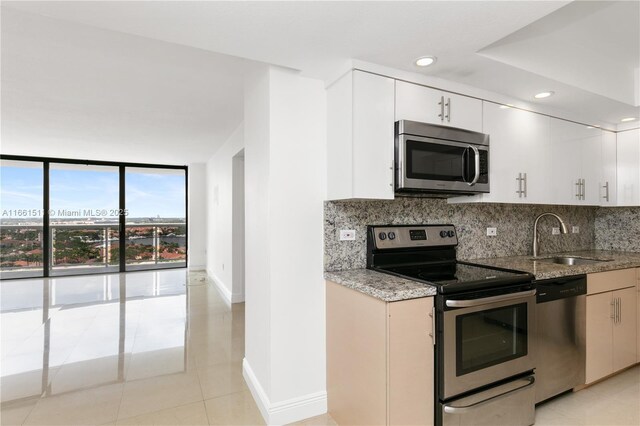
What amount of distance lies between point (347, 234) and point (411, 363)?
0.93 metres

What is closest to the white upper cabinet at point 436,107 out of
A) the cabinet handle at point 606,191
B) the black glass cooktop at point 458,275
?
the black glass cooktop at point 458,275

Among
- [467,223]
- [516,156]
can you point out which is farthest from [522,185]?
[467,223]

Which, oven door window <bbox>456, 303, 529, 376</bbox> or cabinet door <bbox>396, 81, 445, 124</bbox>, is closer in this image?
oven door window <bbox>456, 303, 529, 376</bbox>

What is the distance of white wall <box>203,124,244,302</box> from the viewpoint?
484 centimetres

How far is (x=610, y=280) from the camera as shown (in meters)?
2.47

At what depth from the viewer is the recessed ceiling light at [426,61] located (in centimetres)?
192

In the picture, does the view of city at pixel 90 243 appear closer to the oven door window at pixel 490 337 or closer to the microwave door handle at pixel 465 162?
the microwave door handle at pixel 465 162

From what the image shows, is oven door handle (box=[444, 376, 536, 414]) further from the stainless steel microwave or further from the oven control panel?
the stainless steel microwave

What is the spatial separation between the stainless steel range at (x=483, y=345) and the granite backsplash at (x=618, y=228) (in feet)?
7.97

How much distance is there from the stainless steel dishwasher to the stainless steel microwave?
820 millimetres

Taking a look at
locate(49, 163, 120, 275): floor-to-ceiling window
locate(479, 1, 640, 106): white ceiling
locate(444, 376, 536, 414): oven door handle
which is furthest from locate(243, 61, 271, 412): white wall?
locate(49, 163, 120, 275): floor-to-ceiling window

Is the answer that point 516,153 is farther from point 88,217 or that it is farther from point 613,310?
point 88,217

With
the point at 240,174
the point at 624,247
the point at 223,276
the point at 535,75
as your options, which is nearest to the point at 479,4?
the point at 535,75

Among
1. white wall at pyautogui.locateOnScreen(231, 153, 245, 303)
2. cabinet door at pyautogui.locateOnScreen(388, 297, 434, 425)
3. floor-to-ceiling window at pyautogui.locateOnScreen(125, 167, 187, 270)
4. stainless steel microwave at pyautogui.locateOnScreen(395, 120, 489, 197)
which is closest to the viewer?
cabinet door at pyautogui.locateOnScreen(388, 297, 434, 425)
